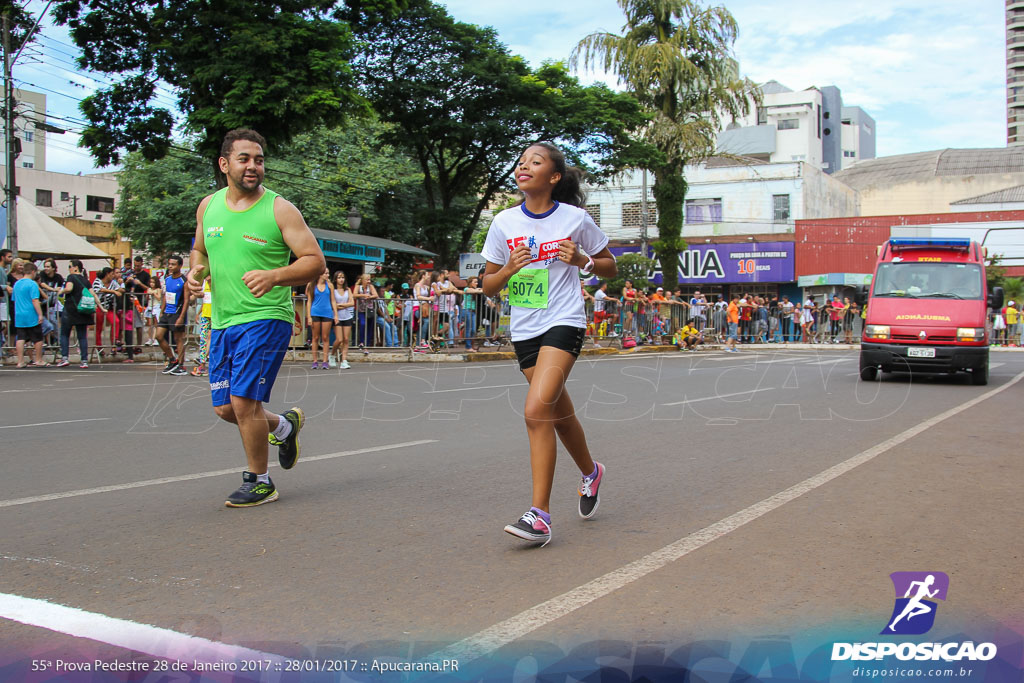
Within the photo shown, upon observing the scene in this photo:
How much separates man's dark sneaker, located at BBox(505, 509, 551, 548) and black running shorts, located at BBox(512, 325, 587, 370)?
73 centimetres

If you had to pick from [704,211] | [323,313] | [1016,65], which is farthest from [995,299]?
[1016,65]

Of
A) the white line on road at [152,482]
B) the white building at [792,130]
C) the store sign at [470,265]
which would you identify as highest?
the white building at [792,130]

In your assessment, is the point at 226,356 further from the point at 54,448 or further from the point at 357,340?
the point at 357,340

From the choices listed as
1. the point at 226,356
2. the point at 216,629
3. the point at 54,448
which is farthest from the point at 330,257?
the point at 216,629

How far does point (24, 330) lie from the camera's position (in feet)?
50.5

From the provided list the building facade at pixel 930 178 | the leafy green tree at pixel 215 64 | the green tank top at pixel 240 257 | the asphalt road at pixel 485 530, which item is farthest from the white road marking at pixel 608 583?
the building facade at pixel 930 178

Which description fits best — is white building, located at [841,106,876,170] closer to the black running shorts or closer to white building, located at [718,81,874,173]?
white building, located at [718,81,874,173]

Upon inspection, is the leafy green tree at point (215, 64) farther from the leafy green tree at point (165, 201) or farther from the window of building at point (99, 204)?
the window of building at point (99, 204)

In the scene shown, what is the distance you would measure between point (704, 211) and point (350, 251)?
31.1 metres

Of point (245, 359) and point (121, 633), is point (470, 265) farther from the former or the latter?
point (121, 633)

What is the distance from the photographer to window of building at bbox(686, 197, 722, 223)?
2034 inches

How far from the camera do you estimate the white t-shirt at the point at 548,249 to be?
4.32 metres

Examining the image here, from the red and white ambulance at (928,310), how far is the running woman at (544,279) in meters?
10.5

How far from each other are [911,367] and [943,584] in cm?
1107
